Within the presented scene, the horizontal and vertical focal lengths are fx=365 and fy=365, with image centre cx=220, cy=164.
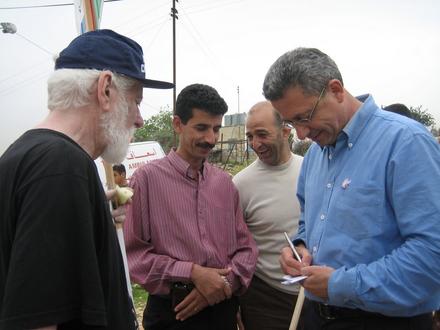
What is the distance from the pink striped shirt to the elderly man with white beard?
0.84m

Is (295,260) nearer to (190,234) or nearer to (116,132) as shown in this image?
(190,234)

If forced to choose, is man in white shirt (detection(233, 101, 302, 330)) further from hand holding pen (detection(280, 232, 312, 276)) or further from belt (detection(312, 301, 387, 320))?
belt (detection(312, 301, 387, 320))

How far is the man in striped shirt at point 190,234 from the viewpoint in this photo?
2.15 meters

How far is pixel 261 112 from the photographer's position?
273cm

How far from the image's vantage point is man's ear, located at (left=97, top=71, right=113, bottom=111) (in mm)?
1348

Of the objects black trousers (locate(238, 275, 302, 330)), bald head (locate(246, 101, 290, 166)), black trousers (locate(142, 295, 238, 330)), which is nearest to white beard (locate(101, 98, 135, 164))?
black trousers (locate(142, 295, 238, 330))

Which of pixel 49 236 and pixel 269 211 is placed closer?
pixel 49 236

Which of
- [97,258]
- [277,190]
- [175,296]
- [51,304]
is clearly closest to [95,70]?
[97,258]

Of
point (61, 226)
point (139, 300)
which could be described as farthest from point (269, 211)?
point (139, 300)

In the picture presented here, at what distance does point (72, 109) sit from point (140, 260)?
3.84 ft

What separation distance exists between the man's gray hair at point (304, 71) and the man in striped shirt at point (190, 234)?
78cm

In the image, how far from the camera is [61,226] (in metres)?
1.03

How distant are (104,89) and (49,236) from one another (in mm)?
597

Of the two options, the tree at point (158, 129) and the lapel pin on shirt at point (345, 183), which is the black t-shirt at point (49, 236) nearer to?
the lapel pin on shirt at point (345, 183)
